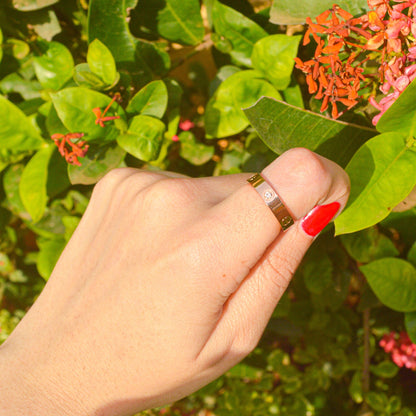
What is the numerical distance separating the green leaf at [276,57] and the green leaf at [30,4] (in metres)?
0.46

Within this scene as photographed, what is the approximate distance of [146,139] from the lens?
88 centimetres

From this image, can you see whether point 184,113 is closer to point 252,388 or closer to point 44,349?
point 44,349

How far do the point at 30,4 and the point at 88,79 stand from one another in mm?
280

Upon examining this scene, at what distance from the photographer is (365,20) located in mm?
689

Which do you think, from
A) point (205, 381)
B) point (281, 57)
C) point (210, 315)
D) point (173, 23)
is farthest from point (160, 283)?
point (173, 23)

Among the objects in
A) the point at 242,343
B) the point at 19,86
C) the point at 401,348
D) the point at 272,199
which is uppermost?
the point at 19,86

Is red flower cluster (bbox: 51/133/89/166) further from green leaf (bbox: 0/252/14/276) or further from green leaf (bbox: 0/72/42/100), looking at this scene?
green leaf (bbox: 0/252/14/276)

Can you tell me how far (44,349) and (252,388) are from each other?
0.83 metres

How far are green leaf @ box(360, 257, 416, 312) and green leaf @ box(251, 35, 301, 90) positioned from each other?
41cm

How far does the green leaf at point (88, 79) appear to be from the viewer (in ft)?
2.81

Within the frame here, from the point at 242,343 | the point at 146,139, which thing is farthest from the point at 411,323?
the point at 146,139

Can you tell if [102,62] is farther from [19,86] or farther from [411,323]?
[411,323]

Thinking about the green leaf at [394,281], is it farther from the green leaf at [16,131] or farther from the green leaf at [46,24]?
the green leaf at [46,24]

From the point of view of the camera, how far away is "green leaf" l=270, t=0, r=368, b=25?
0.82m
